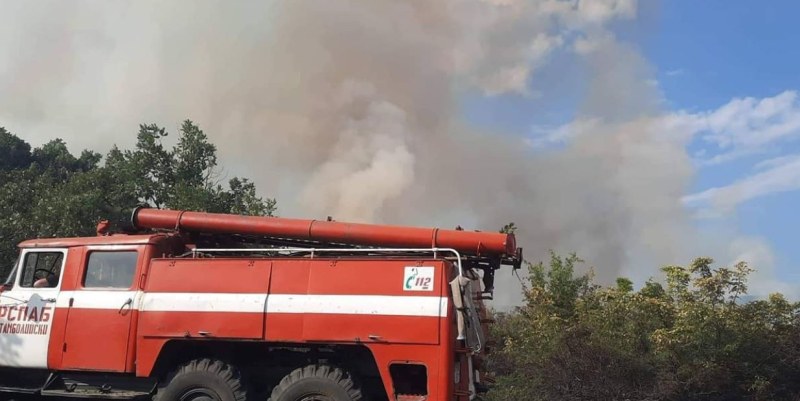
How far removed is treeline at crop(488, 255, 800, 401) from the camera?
984 cm

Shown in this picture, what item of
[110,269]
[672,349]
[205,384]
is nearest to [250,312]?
[205,384]

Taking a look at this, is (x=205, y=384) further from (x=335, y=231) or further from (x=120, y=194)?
(x=120, y=194)

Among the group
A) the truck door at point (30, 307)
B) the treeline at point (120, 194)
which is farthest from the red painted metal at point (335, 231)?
the treeline at point (120, 194)

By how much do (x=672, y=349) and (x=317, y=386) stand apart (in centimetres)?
586

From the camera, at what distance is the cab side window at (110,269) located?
8.48 meters

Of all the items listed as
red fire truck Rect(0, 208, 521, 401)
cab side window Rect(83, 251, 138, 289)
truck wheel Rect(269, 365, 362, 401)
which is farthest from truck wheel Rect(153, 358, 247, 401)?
cab side window Rect(83, 251, 138, 289)

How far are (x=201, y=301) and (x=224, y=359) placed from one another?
32.3 inches

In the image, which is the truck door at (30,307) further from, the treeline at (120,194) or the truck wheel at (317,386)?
the treeline at (120,194)

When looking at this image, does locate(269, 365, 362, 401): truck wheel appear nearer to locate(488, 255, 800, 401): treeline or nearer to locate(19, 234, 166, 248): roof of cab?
locate(19, 234, 166, 248): roof of cab

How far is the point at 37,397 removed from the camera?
9.53 meters

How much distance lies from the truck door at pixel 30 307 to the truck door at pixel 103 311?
0.34 m

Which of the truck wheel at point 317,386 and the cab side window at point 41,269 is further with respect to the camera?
the cab side window at point 41,269

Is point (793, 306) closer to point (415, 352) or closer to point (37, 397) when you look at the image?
point (415, 352)

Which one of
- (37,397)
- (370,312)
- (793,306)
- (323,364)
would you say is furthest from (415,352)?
(793,306)
